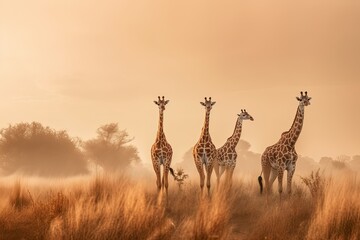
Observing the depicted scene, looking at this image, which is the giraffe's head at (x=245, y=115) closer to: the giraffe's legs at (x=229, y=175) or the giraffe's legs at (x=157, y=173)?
the giraffe's legs at (x=229, y=175)

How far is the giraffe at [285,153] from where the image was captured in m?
12.8

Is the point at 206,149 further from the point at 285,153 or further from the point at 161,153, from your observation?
the point at 285,153

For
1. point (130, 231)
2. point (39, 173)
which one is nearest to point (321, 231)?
point (130, 231)

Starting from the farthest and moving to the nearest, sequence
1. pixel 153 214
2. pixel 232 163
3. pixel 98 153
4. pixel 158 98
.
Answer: pixel 98 153, pixel 232 163, pixel 158 98, pixel 153 214

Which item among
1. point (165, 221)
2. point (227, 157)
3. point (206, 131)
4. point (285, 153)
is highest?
point (206, 131)

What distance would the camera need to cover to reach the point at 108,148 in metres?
38.3

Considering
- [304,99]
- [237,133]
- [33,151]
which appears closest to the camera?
[304,99]

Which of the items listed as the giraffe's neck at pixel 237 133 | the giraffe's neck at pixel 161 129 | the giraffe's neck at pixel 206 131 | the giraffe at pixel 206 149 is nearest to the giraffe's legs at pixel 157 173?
the giraffe's neck at pixel 161 129

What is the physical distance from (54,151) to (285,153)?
1024 inches

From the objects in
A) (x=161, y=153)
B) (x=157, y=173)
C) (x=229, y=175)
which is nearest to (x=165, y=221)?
(x=157, y=173)

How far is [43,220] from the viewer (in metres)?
9.51

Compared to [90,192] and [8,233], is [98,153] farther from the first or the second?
[8,233]

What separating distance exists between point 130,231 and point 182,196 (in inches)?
203

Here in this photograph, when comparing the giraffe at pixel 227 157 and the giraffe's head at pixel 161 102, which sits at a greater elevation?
the giraffe's head at pixel 161 102
